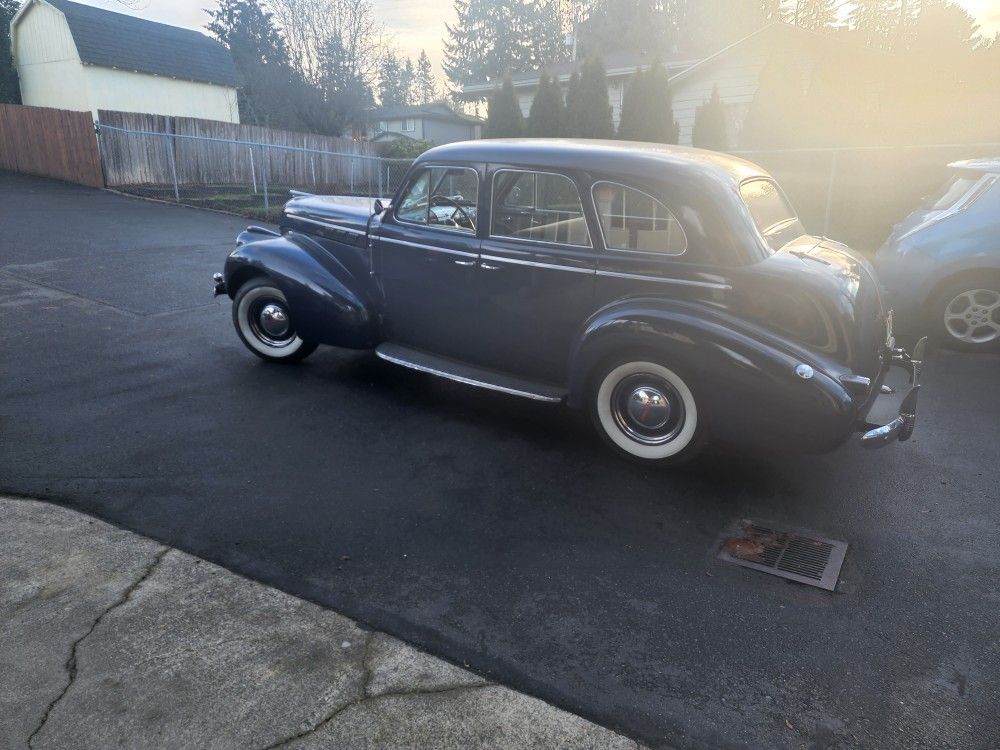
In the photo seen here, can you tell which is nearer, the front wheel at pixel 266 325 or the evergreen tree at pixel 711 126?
the front wheel at pixel 266 325

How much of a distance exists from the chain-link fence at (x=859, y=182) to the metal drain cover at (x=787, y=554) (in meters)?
9.37

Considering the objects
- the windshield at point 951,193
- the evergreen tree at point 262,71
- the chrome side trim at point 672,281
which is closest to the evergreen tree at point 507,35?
the evergreen tree at point 262,71

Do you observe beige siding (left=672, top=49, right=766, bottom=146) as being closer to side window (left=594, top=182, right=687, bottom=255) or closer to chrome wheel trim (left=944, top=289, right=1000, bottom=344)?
chrome wheel trim (left=944, top=289, right=1000, bottom=344)

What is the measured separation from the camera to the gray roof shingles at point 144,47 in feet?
90.2

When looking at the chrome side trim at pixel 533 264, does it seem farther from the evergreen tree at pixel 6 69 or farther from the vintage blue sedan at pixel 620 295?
the evergreen tree at pixel 6 69

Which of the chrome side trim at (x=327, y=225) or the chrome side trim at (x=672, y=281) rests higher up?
the chrome side trim at (x=327, y=225)

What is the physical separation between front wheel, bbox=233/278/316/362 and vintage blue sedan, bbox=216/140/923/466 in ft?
1.02

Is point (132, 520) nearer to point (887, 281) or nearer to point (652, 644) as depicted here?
point (652, 644)

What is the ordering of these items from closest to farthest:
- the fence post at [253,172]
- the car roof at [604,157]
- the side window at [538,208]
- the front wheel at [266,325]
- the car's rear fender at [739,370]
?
1. the car's rear fender at [739,370]
2. the car roof at [604,157]
3. the side window at [538,208]
4. the front wheel at [266,325]
5. the fence post at [253,172]

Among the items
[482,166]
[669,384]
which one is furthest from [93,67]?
[669,384]

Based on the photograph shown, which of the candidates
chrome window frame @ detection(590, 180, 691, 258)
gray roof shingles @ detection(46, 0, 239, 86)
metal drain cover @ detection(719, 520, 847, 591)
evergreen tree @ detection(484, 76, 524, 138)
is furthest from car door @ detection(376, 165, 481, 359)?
gray roof shingles @ detection(46, 0, 239, 86)

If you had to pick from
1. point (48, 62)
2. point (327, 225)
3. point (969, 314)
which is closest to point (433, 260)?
point (327, 225)

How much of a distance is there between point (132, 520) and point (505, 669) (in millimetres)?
2194

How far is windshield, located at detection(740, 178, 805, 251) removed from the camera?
452cm
